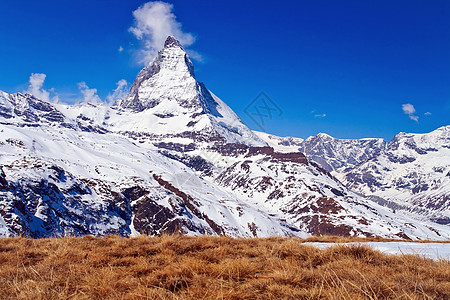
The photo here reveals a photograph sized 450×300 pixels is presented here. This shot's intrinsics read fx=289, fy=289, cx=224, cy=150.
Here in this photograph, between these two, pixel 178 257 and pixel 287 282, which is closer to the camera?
pixel 287 282

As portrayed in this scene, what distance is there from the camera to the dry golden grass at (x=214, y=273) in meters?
4.68

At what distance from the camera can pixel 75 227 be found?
10275 cm

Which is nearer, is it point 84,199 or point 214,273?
point 214,273

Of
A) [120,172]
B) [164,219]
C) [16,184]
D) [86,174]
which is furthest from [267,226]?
[16,184]

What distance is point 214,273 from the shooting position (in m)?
5.90

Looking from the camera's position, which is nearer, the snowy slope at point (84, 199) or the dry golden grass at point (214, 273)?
the dry golden grass at point (214, 273)

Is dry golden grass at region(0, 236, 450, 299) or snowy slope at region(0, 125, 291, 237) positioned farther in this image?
snowy slope at region(0, 125, 291, 237)

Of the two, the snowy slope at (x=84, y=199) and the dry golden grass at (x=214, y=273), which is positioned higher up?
the snowy slope at (x=84, y=199)

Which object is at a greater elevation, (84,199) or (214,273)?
(84,199)

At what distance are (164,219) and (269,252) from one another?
443ft

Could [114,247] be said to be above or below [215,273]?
above

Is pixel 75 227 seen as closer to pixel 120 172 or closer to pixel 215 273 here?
pixel 120 172

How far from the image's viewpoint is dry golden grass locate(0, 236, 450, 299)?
184 inches

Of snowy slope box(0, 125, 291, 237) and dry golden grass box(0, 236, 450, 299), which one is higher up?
snowy slope box(0, 125, 291, 237)
